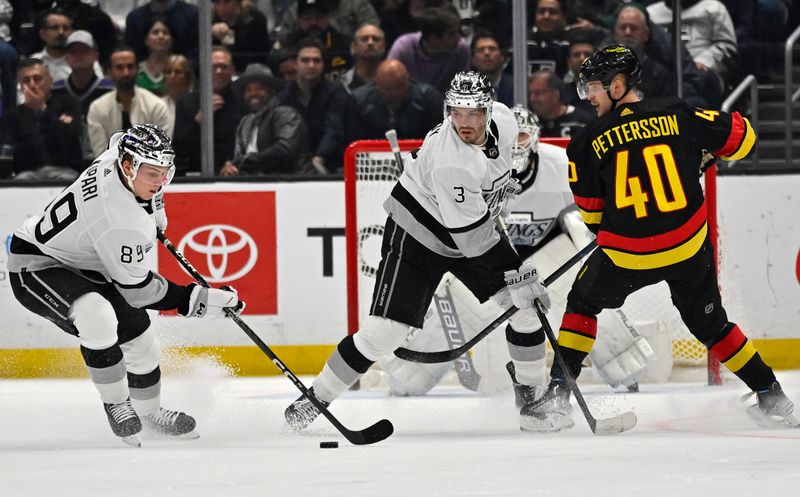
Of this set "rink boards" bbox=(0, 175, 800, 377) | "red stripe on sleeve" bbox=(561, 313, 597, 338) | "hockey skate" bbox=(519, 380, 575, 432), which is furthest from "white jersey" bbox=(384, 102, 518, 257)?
"rink boards" bbox=(0, 175, 800, 377)

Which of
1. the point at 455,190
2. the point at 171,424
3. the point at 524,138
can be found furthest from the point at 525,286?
the point at 171,424

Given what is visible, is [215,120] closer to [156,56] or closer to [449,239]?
[156,56]

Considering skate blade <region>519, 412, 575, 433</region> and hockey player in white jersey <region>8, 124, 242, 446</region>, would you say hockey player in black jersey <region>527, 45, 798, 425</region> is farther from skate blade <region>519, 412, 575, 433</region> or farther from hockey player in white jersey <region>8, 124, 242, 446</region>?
hockey player in white jersey <region>8, 124, 242, 446</region>

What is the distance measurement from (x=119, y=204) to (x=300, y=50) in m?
2.47

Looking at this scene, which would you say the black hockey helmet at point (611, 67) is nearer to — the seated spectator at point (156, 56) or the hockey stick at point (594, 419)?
the hockey stick at point (594, 419)

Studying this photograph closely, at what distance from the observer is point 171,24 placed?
6.11 m

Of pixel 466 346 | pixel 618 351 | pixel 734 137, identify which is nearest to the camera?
pixel 734 137

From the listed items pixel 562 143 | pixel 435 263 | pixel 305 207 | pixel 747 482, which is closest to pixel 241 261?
pixel 305 207

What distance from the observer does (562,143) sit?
5.47m

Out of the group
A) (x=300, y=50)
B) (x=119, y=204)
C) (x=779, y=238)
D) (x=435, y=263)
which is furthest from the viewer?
(x=300, y=50)

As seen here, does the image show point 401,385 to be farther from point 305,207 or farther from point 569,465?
point 569,465

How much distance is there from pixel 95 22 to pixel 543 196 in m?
2.35

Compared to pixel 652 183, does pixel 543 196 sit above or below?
below

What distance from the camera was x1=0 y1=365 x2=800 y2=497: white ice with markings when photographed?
10.0 ft
